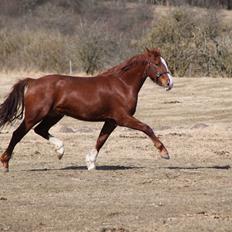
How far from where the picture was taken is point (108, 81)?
14523mm

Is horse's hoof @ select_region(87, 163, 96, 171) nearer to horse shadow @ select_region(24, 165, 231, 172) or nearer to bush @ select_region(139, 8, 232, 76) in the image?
horse shadow @ select_region(24, 165, 231, 172)

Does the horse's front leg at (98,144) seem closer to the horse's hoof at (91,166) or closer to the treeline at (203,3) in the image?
the horse's hoof at (91,166)

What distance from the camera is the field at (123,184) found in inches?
377

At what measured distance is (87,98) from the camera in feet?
47.1

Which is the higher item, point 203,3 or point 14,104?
point 14,104

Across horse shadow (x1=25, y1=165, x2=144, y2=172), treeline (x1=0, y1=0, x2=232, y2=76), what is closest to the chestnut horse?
horse shadow (x1=25, y1=165, x2=144, y2=172)

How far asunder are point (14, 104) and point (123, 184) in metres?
2.71

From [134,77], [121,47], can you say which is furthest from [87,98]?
[121,47]

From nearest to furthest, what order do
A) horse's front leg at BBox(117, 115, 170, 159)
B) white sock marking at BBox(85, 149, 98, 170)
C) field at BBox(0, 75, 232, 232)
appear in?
field at BBox(0, 75, 232, 232)
horse's front leg at BBox(117, 115, 170, 159)
white sock marking at BBox(85, 149, 98, 170)

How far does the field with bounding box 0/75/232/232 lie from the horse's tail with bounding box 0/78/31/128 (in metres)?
0.89

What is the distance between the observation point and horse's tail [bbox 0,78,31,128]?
47.1 feet

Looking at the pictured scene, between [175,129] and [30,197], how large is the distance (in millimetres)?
13322

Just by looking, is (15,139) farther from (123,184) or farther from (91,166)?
(123,184)

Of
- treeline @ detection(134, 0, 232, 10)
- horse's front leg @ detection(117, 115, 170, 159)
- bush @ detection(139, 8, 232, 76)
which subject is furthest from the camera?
treeline @ detection(134, 0, 232, 10)
